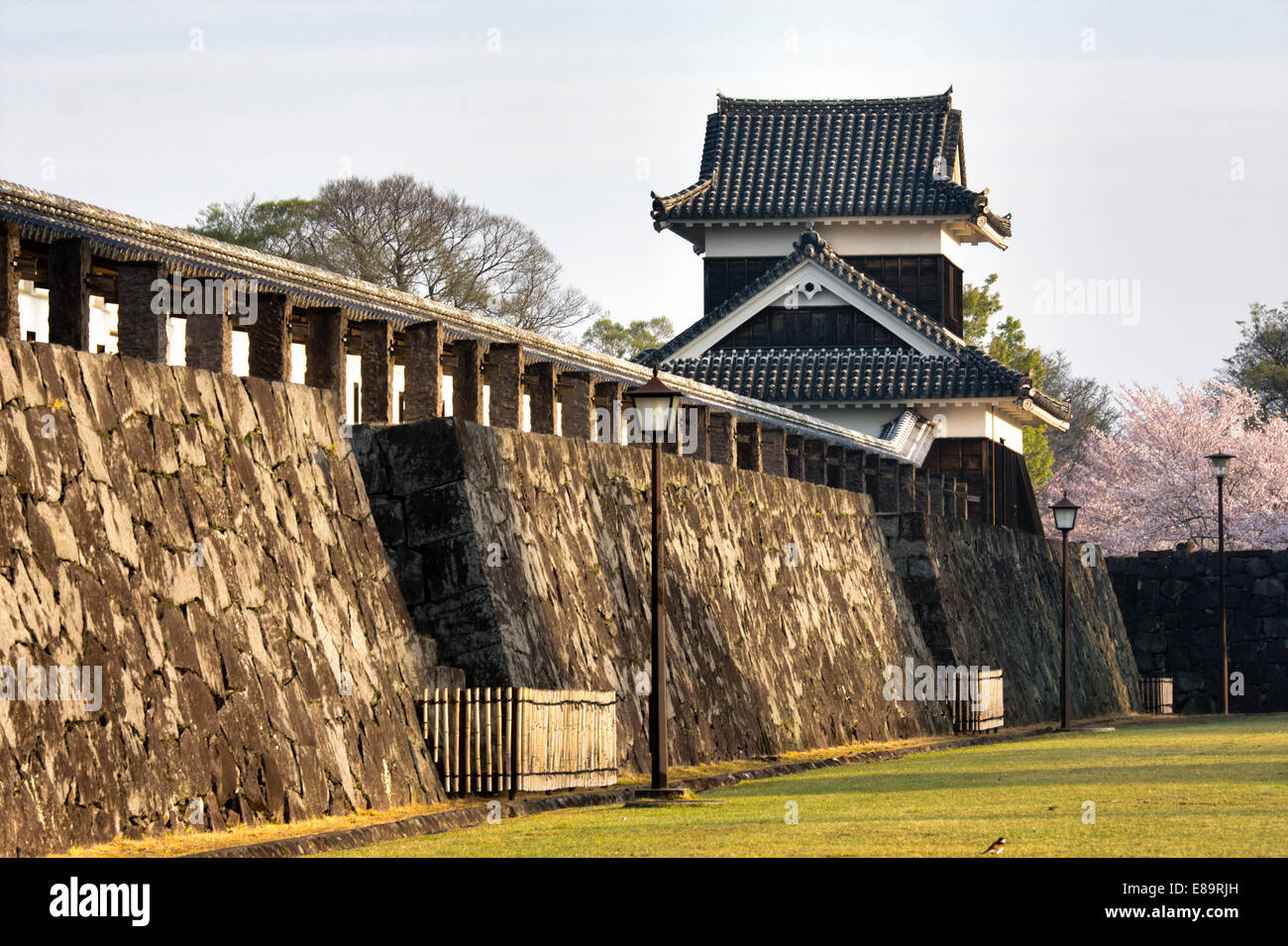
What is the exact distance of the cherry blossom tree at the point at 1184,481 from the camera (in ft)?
198

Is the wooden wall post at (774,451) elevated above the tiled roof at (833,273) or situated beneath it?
situated beneath

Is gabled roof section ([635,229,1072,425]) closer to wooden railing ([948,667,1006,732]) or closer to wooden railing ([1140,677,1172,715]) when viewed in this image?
wooden railing ([1140,677,1172,715])

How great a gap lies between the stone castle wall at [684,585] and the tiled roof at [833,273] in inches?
324

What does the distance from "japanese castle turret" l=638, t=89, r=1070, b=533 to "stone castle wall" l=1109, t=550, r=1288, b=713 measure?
11.1 ft

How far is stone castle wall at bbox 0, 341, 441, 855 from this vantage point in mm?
12383

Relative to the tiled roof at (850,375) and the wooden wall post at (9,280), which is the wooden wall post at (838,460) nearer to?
the tiled roof at (850,375)

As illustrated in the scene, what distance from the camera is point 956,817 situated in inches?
574

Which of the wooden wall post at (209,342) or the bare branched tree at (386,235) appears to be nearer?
the wooden wall post at (209,342)

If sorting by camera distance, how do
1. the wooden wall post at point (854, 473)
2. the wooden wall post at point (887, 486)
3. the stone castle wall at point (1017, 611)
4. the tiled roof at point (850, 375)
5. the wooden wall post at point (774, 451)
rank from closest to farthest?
the wooden wall post at point (774, 451) < the stone castle wall at point (1017, 611) < the wooden wall post at point (854, 473) < the wooden wall post at point (887, 486) < the tiled roof at point (850, 375)

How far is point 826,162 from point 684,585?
26.8 meters

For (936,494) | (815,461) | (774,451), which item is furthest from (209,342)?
(936,494)

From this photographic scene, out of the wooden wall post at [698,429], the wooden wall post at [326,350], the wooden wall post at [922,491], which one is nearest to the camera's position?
the wooden wall post at [326,350]

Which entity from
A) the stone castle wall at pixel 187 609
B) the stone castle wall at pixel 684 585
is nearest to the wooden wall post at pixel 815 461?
the stone castle wall at pixel 684 585

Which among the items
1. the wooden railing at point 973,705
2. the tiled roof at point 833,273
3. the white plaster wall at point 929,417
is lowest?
the wooden railing at point 973,705
